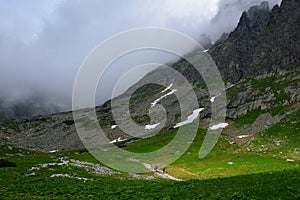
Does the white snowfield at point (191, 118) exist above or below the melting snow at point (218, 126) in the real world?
above

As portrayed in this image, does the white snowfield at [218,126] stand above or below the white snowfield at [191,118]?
below

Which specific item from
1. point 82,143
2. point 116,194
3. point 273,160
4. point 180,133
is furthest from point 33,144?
point 116,194

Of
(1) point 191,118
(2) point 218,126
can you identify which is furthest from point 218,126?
(1) point 191,118

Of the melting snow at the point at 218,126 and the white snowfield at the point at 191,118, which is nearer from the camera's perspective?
the melting snow at the point at 218,126

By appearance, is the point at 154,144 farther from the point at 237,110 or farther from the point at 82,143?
the point at 82,143

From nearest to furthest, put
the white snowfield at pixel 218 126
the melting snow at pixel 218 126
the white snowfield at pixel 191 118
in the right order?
1. the white snowfield at pixel 218 126
2. the melting snow at pixel 218 126
3. the white snowfield at pixel 191 118

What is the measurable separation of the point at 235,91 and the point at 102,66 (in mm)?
169140

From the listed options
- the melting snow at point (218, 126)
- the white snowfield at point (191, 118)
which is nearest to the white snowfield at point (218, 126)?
the melting snow at point (218, 126)

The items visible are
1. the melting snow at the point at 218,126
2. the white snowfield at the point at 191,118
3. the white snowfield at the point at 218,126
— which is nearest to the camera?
the white snowfield at the point at 218,126

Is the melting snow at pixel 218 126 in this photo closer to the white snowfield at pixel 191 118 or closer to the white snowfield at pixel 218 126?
the white snowfield at pixel 218 126

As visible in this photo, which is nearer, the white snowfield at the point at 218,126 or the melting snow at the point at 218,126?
the white snowfield at the point at 218,126

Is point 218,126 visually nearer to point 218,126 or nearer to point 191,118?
point 218,126

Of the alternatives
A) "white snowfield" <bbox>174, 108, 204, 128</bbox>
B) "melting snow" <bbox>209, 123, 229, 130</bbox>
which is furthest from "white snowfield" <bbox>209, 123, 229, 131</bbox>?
Result: "white snowfield" <bbox>174, 108, 204, 128</bbox>

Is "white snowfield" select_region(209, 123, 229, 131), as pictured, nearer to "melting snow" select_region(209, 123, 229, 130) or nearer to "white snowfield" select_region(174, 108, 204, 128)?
"melting snow" select_region(209, 123, 229, 130)
